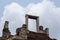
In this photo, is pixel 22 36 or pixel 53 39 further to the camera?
pixel 53 39

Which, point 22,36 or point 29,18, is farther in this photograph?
point 29,18

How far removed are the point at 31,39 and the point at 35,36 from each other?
0.75 m

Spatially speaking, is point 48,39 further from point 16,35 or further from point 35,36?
point 16,35

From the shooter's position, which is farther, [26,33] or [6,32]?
[6,32]

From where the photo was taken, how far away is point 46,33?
1372 inches

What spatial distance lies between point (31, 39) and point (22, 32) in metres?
1.75

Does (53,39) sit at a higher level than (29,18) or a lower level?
lower

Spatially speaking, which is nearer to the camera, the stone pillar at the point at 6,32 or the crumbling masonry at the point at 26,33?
the crumbling masonry at the point at 26,33

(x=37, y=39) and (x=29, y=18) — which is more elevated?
(x=29, y=18)

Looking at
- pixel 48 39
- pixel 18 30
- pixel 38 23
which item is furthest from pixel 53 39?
pixel 18 30

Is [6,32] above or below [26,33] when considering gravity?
above

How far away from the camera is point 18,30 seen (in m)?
33.2

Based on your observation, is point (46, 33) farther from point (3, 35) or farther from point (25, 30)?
point (3, 35)

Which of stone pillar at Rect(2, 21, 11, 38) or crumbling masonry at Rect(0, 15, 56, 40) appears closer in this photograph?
crumbling masonry at Rect(0, 15, 56, 40)
